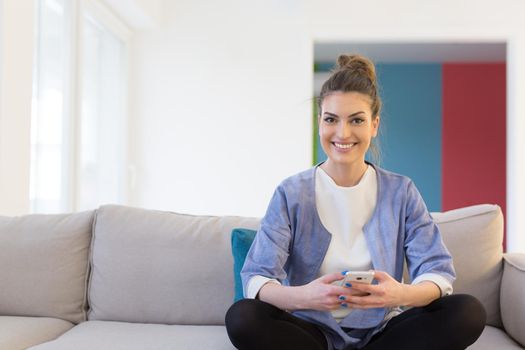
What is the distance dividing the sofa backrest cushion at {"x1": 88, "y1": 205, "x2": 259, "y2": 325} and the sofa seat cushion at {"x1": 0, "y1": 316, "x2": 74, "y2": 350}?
0.14m

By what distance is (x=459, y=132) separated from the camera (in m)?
7.68

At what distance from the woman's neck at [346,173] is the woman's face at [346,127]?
3 cm

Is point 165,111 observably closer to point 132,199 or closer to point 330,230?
point 132,199

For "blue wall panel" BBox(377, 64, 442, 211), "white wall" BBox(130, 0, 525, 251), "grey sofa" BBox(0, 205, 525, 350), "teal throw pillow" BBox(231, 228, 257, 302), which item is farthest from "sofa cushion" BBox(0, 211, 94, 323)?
"blue wall panel" BBox(377, 64, 442, 211)

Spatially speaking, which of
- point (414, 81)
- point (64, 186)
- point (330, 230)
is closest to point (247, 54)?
point (64, 186)

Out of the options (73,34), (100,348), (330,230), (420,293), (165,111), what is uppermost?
(73,34)

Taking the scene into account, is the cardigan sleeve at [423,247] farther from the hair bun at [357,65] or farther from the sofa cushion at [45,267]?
the sofa cushion at [45,267]

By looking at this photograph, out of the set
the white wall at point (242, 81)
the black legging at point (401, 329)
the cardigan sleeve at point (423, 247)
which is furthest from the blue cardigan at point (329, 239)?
the white wall at point (242, 81)

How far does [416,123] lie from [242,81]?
3.16 metres

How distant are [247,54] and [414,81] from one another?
318 cm

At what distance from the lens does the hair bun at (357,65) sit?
192 cm

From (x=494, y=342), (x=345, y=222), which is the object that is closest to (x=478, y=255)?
(x=494, y=342)

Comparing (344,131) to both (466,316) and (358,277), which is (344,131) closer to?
(358,277)

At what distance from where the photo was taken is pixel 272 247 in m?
1.78
